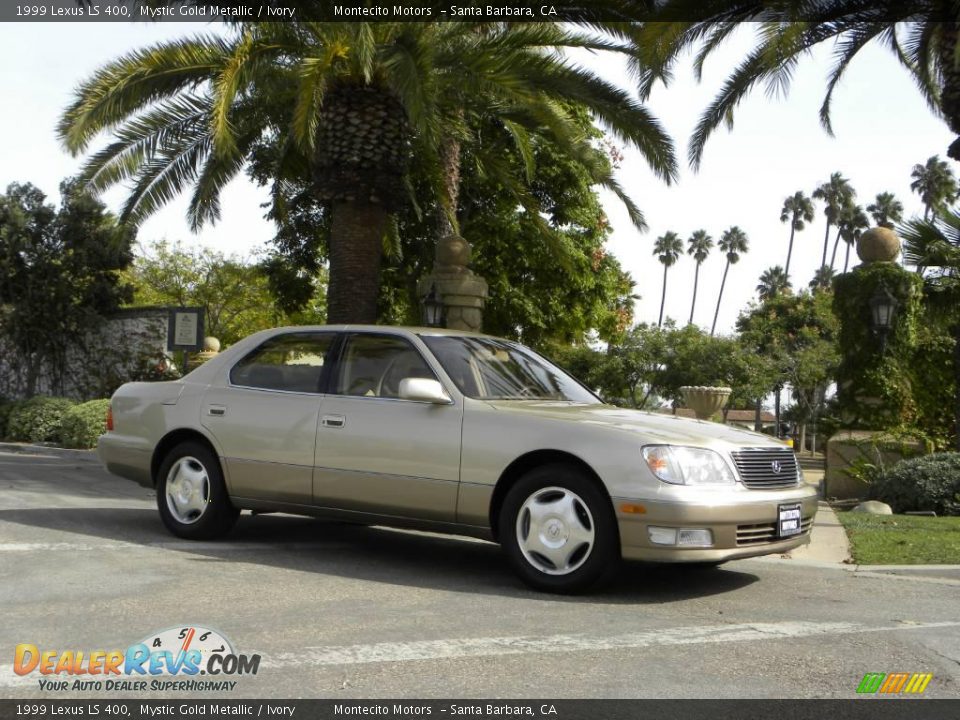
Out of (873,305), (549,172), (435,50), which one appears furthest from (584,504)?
(549,172)

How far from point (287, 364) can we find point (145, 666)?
3496 mm

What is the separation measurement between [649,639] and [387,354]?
295 cm

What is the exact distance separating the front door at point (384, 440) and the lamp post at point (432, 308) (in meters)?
8.74

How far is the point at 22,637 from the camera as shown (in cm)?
462

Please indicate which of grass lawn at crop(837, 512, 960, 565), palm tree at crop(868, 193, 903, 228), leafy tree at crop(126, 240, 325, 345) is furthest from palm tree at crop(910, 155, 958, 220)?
grass lawn at crop(837, 512, 960, 565)

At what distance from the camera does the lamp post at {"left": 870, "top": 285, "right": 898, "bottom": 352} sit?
15445mm

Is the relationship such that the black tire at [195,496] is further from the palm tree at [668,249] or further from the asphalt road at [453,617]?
the palm tree at [668,249]

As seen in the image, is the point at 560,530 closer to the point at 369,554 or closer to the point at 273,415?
the point at 369,554

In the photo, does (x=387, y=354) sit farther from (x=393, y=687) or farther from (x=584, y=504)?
(x=393, y=687)

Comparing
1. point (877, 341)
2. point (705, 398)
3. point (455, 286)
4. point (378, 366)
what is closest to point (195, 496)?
Result: point (378, 366)

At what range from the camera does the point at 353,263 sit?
48.4 ft

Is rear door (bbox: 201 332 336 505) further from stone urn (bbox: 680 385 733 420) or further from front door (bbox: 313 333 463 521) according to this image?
stone urn (bbox: 680 385 733 420)

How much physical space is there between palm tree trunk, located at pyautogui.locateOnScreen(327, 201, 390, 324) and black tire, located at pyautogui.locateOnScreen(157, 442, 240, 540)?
23.2 feet

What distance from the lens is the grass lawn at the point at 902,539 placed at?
303 inches
